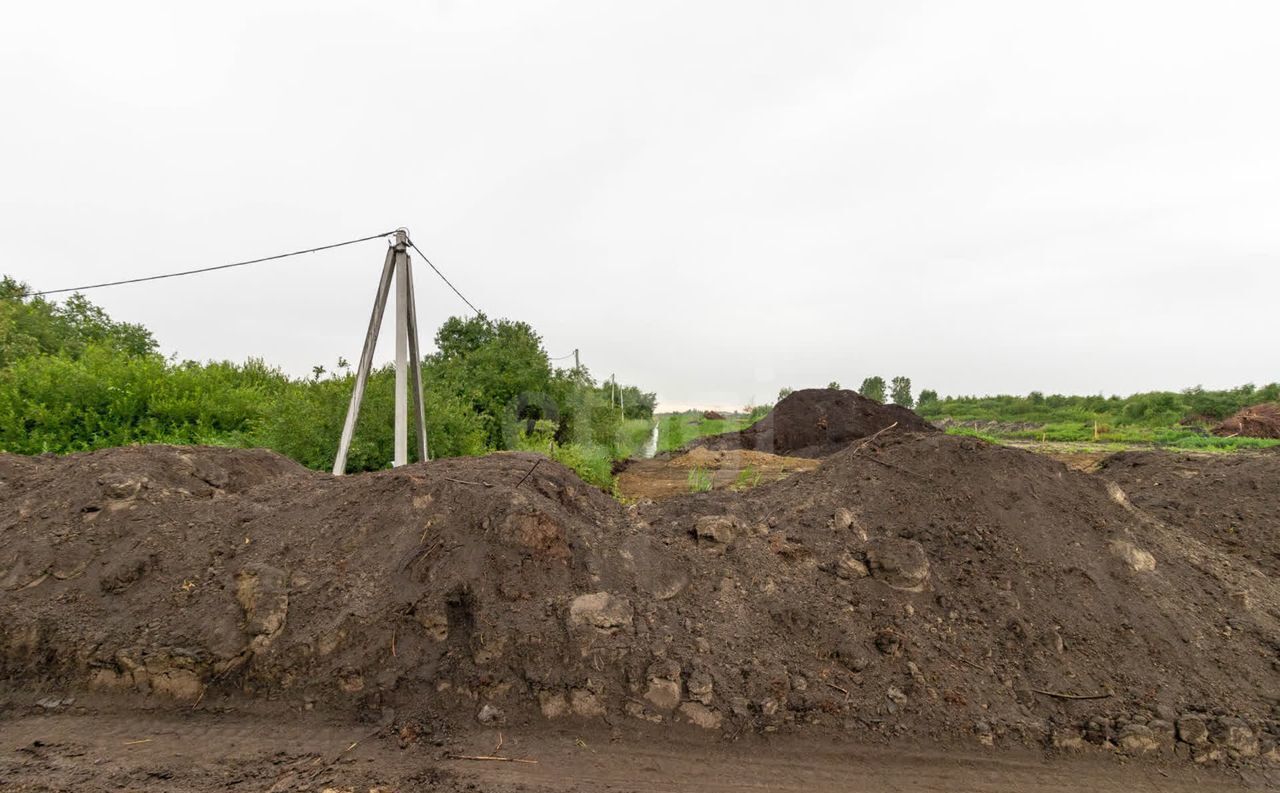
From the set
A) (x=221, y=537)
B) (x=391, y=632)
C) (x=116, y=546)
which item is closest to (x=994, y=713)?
(x=391, y=632)

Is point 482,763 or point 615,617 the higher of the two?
point 615,617

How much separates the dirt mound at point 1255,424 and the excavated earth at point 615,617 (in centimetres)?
2840

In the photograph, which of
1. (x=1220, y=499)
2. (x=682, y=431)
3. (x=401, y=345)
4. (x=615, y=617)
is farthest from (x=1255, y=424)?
(x=401, y=345)

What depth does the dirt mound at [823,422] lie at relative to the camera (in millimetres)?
20422

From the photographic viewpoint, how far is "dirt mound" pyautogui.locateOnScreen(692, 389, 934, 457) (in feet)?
67.0

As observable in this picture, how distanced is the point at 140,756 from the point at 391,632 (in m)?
1.19

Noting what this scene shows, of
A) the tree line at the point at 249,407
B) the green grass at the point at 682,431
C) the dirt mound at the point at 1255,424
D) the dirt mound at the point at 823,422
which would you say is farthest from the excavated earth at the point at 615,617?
the dirt mound at the point at 1255,424

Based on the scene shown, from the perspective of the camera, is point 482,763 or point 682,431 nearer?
point 482,763

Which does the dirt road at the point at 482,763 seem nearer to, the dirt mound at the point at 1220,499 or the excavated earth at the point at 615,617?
the excavated earth at the point at 615,617

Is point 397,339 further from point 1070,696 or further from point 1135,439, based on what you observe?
point 1135,439

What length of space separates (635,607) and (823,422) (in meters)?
18.4

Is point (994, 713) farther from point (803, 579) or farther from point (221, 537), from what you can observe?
point (221, 537)

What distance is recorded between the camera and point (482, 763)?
2824 millimetres

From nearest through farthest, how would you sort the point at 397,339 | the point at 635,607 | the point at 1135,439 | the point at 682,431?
the point at 635,607, the point at 397,339, the point at 1135,439, the point at 682,431
